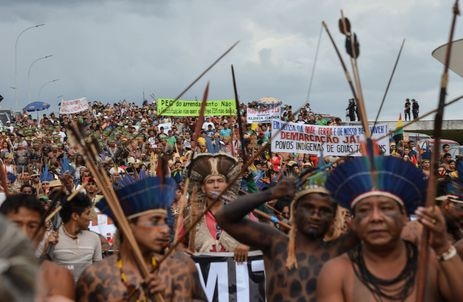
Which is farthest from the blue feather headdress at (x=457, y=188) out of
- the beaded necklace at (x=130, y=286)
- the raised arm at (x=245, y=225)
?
the beaded necklace at (x=130, y=286)

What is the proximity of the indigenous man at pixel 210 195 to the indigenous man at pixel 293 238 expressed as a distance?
197 cm

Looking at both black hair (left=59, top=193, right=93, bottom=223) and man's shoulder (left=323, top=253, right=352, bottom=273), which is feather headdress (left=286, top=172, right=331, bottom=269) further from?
black hair (left=59, top=193, right=93, bottom=223)

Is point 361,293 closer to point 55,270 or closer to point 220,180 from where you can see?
point 55,270

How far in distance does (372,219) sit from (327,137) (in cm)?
894

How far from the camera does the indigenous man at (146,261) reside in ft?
15.3

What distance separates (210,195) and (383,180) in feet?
11.4

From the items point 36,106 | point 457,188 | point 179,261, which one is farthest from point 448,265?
point 36,106

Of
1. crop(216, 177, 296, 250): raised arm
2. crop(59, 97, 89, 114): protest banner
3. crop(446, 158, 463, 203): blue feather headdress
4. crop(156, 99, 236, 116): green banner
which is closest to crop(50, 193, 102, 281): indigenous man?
crop(216, 177, 296, 250): raised arm

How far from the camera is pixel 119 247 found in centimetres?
488

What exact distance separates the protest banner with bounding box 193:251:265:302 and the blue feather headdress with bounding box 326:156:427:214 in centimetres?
321

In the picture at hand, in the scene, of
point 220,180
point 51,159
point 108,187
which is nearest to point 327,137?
point 220,180

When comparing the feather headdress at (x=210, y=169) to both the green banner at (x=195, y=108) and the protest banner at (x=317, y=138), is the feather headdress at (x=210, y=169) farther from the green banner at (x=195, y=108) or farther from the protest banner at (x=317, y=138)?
the green banner at (x=195, y=108)

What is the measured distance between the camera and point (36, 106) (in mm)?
51500

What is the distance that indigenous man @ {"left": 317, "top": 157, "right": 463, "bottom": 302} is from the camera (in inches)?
156
